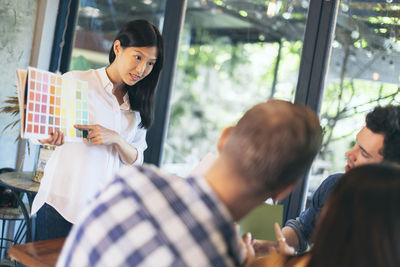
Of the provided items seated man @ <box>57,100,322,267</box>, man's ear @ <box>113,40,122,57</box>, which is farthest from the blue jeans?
seated man @ <box>57,100,322,267</box>

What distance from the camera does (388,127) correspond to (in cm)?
159

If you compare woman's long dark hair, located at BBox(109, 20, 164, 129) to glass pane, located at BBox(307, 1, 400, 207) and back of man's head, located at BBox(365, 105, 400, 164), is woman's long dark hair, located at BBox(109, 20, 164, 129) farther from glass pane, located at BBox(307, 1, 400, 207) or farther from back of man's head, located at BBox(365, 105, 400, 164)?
glass pane, located at BBox(307, 1, 400, 207)

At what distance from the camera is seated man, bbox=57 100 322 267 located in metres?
0.76

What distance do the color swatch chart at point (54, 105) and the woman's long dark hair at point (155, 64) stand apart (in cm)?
28

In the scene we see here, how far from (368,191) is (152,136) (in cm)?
259

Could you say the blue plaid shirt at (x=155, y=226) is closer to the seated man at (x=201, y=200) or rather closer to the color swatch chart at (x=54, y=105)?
the seated man at (x=201, y=200)

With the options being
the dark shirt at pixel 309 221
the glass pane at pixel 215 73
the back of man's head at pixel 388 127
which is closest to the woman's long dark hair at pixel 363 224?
the back of man's head at pixel 388 127

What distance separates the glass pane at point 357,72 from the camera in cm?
246

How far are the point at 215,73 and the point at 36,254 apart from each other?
5.53m

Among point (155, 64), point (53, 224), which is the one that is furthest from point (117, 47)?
point (53, 224)

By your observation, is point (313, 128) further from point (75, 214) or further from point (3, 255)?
point (3, 255)

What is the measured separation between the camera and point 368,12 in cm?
254

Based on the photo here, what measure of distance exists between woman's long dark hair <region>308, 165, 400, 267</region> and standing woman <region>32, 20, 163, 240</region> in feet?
4.01

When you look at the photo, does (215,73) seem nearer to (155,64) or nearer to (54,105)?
(155,64)
